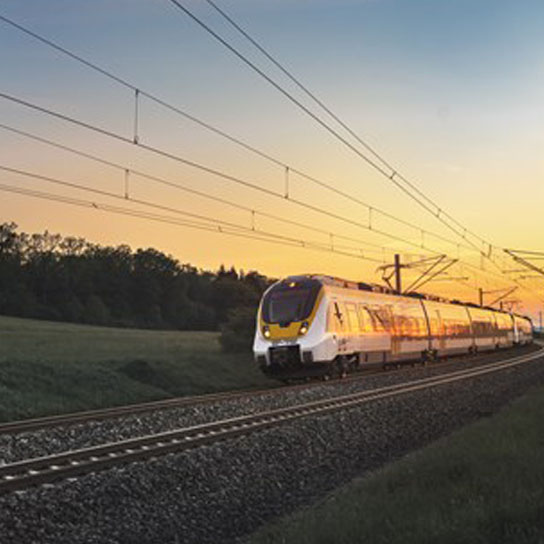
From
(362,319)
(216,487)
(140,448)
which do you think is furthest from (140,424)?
(362,319)

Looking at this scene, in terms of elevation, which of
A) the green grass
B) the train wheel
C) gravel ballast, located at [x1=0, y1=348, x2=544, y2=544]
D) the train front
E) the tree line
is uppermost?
the tree line

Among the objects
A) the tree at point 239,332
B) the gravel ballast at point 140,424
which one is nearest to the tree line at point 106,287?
the tree at point 239,332

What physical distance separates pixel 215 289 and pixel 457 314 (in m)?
101

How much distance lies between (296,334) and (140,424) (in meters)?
9.98

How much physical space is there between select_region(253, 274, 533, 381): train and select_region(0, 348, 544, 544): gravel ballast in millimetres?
7868

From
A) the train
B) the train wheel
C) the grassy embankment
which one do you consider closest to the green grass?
the grassy embankment

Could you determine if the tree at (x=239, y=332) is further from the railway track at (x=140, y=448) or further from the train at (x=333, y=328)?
the railway track at (x=140, y=448)

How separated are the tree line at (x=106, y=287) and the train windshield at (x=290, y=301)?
7445 centimetres

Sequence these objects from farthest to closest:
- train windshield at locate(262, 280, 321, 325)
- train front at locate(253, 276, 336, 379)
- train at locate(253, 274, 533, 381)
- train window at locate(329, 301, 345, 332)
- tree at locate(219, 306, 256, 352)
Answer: tree at locate(219, 306, 256, 352) < train window at locate(329, 301, 345, 332) < train windshield at locate(262, 280, 321, 325) < train at locate(253, 274, 533, 381) < train front at locate(253, 276, 336, 379)

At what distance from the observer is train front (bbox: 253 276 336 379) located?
76.3ft

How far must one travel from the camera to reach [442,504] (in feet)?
23.4

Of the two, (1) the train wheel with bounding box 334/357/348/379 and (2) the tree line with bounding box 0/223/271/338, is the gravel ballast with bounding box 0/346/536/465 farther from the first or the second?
(2) the tree line with bounding box 0/223/271/338

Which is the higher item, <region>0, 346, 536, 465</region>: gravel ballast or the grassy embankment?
the grassy embankment

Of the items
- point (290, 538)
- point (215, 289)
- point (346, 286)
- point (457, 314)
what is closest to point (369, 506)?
point (290, 538)
